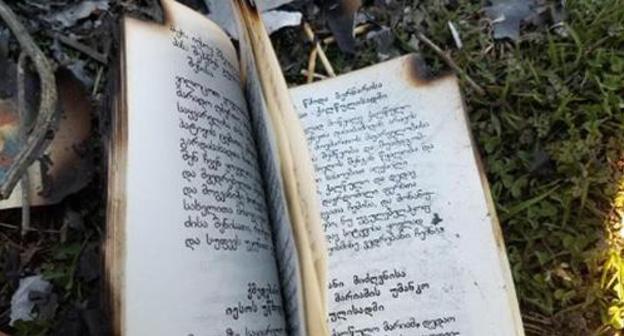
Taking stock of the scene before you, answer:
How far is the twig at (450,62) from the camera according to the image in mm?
1180

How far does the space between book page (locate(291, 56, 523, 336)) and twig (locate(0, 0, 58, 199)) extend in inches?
13.1

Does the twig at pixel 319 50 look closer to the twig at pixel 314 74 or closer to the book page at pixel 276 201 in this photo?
the twig at pixel 314 74

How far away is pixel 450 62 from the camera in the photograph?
3.95 feet

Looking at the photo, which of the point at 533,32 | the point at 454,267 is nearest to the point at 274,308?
the point at 454,267

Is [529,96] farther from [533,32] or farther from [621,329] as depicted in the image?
[621,329]

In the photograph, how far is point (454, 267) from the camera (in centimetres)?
98

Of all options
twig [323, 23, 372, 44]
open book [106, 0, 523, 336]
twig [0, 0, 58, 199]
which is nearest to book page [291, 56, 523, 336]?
open book [106, 0, 523, 336]

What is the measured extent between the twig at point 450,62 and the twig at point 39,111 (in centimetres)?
54

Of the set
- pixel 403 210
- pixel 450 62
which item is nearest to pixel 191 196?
pixel 403 210

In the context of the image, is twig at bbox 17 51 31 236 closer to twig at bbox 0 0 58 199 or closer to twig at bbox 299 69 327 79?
twig at bbox 0 0 58 199

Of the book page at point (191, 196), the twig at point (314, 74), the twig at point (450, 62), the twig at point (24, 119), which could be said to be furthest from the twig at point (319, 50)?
the twig at point (24, 119)

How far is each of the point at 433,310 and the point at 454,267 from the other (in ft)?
0.20

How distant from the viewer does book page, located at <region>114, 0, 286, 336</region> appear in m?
0.75

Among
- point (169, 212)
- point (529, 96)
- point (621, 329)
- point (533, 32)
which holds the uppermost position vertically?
point (533, 32)
